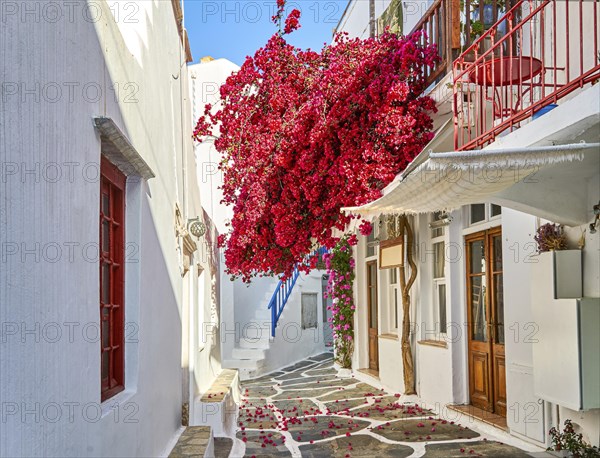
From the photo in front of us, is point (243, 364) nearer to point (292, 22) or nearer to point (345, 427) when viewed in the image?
point (345, 427)

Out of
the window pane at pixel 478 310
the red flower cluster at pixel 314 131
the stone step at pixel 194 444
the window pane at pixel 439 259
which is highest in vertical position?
the red flower cluster at pixel 314 131

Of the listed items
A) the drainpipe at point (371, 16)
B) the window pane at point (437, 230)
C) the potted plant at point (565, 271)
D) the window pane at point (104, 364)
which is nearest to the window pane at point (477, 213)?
the window pane at point (437, 230)

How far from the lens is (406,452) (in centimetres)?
791

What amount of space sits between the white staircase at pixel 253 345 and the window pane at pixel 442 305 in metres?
6.46

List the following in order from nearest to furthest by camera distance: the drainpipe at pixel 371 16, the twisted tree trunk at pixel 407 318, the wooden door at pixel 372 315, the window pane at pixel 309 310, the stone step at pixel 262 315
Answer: the twisted tree trunk at pixel 407 318
the drainpipe at pixel 371 16
the wooden door at pixel 372 315
the stone step at pixel 262 315
the window pane at pixel 309 310

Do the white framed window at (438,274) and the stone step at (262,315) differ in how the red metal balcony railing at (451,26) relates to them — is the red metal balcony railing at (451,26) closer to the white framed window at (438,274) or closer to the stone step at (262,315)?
the white framed window at (438,274)

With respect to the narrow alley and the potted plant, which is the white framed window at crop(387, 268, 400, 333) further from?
the potted plant

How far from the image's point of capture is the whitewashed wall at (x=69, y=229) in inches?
110

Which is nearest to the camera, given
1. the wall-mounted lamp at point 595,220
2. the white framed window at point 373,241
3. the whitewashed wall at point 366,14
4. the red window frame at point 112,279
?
the red window frame at point 112,279

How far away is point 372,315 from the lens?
14.7m

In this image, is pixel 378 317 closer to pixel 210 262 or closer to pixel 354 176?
pixel 210 262

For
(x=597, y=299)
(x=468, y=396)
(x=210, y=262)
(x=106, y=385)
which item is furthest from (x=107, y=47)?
(x=210, y=262)

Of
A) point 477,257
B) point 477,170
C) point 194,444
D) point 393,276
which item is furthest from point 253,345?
point 477,170

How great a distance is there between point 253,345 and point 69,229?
13837 mm
